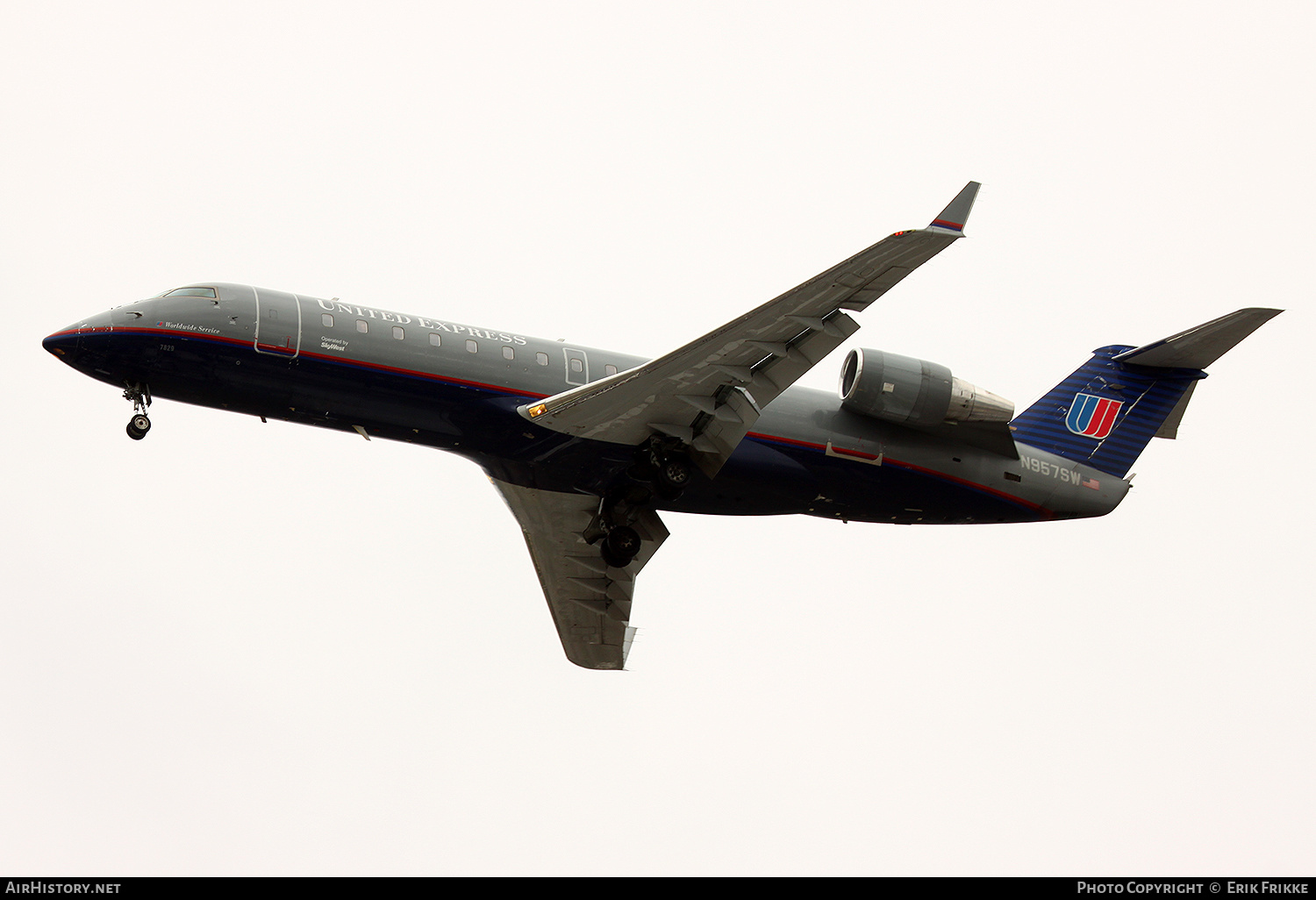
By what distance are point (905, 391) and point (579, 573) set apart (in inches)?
303

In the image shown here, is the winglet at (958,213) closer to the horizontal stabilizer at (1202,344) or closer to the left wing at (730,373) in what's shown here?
the left wing at (730,373)

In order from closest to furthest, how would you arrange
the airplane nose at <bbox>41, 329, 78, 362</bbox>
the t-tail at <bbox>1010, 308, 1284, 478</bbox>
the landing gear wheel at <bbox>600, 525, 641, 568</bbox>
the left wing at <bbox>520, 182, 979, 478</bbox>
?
the left wing at <bbox>520, 182, 979, 478</bbox> < the airplane nose at <bbox>41, 329, 78, 362</bbox> < the landing gear wheel at <bbox>600, 525, 641, 568</bbox> < the t-tail at <bbox>1010, 308, 1284, 478</bbox>

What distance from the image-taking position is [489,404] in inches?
832

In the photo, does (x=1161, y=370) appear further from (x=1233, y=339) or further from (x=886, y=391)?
(x=886, y=391)

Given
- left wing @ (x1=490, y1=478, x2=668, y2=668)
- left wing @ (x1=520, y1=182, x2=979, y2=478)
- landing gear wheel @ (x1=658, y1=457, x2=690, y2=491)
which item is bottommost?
left wing @ (x1=490, y1=478, x2=668, y2=668)

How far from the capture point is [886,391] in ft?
74.3

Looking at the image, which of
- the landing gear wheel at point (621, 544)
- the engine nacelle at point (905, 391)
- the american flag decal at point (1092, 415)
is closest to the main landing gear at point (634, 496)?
the landing gear wheel at point (621, 544)

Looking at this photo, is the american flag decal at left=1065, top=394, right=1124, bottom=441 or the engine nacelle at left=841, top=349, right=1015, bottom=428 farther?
the american flag decal at left=1065, top=394, right=1124, bottom=441

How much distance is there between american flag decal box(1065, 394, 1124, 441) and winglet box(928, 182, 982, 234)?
860cm

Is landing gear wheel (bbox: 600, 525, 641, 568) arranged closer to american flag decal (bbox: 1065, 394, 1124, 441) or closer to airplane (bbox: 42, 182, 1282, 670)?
airplane (bbox: 42, 182, 1282, 670)

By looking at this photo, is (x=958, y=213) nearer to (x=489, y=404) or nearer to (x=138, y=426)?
(x=489, y=404)

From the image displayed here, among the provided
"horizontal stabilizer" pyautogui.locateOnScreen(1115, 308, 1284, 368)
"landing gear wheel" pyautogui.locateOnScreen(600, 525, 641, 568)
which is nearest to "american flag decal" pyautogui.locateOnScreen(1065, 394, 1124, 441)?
"horizontal stabilizer" pyautogui.locateOnScreen(1115, 308, 1284, 368)

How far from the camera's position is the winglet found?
1764 cm

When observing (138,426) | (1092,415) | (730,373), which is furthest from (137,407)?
(1092,415)
